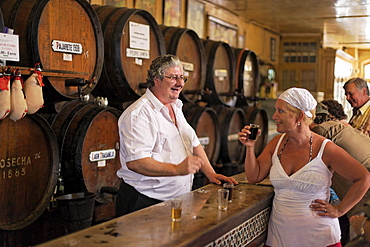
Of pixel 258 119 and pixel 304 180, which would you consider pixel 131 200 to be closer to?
pixel 304 180

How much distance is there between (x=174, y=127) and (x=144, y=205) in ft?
1.50

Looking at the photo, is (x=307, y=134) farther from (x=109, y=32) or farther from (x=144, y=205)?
(x=109, y=32)

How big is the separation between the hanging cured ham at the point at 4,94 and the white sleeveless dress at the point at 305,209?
1.51 meters

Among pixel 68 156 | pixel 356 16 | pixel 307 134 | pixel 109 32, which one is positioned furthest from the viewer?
pixel 356 16

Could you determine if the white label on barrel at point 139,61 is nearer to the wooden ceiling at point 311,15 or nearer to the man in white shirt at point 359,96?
the man in white shirt at point 359,96

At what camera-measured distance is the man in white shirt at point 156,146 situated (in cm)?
224

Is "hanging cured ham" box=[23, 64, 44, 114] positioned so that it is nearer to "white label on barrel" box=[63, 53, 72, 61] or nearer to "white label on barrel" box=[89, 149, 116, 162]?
"white label on barrel" box=[63, 53, 72, 61]

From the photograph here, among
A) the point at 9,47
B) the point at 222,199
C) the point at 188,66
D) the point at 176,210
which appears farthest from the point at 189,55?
the point at 176,210

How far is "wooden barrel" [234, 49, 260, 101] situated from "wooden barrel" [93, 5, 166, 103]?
2103 millimetres

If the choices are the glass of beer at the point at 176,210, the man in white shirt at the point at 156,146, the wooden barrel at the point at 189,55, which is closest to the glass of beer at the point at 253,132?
the man in white shirt at the point at 156,146

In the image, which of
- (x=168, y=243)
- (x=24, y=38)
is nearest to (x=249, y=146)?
(x=168, y=243)

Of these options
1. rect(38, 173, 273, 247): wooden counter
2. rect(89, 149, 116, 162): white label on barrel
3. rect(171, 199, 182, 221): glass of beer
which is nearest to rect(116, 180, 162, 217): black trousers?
rect(38, 173, 273, 247): wooden counter

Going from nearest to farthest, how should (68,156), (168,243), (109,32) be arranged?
1. (168,243)
2. (68,156)
3. (109,32)

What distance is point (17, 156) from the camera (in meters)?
2.75
